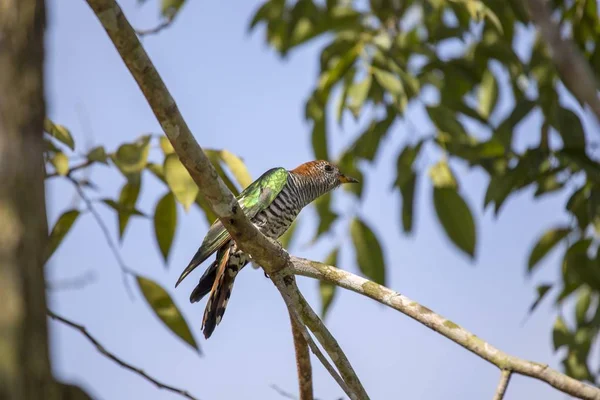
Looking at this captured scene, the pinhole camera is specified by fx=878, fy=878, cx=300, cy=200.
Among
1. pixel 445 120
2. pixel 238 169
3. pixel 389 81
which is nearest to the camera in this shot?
pixel 238 169

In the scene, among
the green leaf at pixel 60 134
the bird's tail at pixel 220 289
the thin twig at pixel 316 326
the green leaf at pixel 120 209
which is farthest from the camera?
the bird's tail at pixel 220 289

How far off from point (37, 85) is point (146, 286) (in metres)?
2.44

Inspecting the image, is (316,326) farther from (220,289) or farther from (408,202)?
(408,202)

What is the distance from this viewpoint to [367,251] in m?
5.67

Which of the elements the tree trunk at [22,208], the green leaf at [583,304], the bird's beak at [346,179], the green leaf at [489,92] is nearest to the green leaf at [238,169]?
the bird's beak at [346,179]

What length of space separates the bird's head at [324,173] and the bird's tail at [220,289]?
4.41ft

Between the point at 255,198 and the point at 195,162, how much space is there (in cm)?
224

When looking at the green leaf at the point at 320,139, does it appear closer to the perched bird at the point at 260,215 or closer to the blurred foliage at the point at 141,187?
the perched bird at the point at 260,215

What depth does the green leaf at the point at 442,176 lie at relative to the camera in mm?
5594

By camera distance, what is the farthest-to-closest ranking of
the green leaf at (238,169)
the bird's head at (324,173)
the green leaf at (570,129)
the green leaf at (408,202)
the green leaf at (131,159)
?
1. the bird's head at (324,173)
2. the green leaf at (408,202)
3. the green leaf at (570,129)
4. the green leaf at (238,169)
5. the green leaf at (131,159)

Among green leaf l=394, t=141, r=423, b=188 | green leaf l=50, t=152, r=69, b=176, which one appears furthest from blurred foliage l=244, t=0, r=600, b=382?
green leaf l=50, t=152, r=69, b=176

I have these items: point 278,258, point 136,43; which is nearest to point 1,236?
point 136,43

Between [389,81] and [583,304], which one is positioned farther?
[583,304]

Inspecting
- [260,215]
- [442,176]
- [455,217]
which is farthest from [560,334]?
[260,215]
